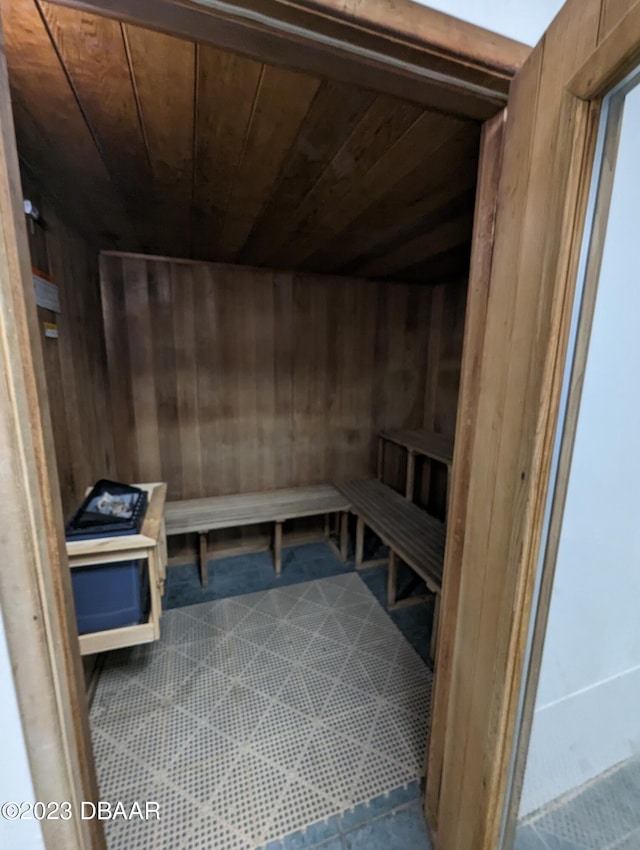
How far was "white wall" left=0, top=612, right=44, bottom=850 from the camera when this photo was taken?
0.59 m

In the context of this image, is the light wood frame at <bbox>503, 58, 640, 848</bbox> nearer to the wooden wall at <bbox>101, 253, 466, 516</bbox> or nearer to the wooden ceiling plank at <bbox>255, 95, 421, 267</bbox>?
the wooden ceiling plank at <bbox>255, 95, 421, 267</bbox>

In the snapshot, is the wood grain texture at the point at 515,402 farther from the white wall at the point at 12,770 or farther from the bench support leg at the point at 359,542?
the bench support leg at the point at 359,542

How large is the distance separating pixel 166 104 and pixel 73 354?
45.1 inches

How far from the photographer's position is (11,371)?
55 centimetres

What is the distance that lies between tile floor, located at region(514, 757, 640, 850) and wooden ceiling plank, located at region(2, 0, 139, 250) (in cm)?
239

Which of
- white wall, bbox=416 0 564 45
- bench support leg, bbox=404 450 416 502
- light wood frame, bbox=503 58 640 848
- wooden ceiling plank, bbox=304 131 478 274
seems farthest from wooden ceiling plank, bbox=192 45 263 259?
bench support leg, bbox=404 450 416 502

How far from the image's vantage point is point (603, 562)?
3.52ft

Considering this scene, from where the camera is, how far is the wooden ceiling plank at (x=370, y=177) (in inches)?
36.2

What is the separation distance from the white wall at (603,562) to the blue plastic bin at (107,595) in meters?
1.39

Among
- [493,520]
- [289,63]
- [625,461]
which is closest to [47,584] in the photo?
[493,520]

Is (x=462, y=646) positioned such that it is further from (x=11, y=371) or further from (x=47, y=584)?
(x=11, y=371)

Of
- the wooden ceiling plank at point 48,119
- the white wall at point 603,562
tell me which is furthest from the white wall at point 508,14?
the wooden ceiling plank at point 48,119

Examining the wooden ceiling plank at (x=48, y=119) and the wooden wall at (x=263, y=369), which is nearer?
the wooden ceiling plank at (x=48, y=119)

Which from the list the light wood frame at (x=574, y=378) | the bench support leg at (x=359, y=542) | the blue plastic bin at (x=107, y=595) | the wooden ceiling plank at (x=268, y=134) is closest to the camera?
the light wood frame at (x=574, y=378)
